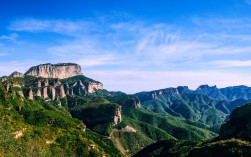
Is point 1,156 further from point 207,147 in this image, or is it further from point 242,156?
point 242,156

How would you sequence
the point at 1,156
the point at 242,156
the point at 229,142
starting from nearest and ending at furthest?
the point at 242,156 → the point at 229,142 → the point at 1,156

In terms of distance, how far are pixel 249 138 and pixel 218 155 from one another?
105 m

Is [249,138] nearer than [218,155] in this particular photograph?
No

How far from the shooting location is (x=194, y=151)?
364 ft

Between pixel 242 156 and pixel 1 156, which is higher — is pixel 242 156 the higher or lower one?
the higher one

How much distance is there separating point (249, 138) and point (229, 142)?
10135cm

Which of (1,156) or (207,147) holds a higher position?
(207,147)

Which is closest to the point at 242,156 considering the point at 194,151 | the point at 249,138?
the point at 194,151

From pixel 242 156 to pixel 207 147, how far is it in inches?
522

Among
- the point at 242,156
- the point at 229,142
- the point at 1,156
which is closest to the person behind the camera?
the point at 242,156

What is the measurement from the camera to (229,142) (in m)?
106

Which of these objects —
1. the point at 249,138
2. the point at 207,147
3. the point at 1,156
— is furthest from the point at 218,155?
the point at 1,156

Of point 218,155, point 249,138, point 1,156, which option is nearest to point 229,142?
point 218,155

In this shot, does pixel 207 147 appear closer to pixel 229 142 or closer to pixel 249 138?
pixel 229 142
